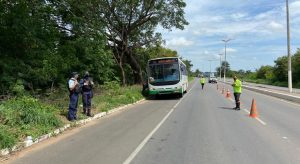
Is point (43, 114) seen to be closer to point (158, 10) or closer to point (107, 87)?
point (107, 87)

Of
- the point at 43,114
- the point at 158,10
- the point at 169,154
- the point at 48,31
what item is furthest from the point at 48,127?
the point at 158,10

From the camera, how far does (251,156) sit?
8203 millimetres

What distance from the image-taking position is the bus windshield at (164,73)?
96.4ft

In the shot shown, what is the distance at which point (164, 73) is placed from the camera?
96.5ft

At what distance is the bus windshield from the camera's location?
2938 centimetres

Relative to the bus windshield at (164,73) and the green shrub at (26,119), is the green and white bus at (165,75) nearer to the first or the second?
the bus windshield at (164,73)

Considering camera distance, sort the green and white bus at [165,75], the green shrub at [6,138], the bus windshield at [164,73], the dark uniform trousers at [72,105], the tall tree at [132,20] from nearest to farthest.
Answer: the green shrub at [6,138] → the dark uniform trousers at [72,105] → the green and white bus at [165,75] → the bus windshield at [164,73] → the tall tree at [132,20]

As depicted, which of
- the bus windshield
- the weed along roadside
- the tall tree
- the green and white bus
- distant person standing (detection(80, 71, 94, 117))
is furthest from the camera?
the tall tree

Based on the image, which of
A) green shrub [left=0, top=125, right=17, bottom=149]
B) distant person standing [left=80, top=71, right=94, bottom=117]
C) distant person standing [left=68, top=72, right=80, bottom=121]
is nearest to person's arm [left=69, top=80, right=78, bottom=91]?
distant person standing [left=68, top=72, right=80, bottom=121]

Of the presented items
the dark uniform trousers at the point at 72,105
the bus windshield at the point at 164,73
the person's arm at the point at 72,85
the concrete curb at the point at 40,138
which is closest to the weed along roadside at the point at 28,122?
the concrete curb at the point at 40,138

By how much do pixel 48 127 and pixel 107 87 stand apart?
14.9m

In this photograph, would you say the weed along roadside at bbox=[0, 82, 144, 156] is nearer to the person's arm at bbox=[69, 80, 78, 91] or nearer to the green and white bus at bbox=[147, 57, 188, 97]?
the person's arm at bbox=[69, 80, 78, 91]

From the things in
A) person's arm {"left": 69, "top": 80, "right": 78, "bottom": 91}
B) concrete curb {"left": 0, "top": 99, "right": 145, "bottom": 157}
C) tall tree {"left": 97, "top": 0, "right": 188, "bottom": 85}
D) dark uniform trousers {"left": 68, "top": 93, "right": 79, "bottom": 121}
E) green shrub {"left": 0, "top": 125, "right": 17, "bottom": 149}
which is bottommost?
concrete curb {"left": 0, "top": 99, "right": 145, "bottom": 157}

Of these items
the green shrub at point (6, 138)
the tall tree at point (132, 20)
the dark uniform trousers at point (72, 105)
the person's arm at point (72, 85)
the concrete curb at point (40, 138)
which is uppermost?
the tall tree at point (132, 20)
